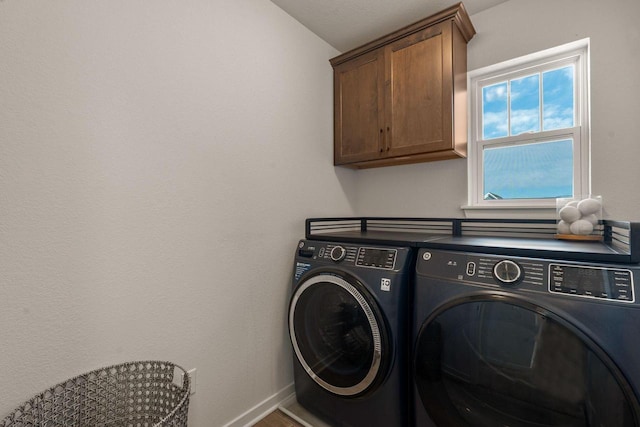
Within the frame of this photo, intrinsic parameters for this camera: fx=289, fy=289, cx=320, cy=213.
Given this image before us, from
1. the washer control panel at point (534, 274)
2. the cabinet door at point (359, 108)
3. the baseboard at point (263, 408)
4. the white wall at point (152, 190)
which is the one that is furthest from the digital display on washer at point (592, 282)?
the baseboard at point (263, 408)

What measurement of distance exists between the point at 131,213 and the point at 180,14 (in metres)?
0.95

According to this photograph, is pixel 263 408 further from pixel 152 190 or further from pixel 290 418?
pixel 152 190

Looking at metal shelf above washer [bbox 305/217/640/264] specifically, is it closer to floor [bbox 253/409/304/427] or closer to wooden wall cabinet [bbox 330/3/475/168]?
wooden wall cabinet [bbox 330/3/475/168]

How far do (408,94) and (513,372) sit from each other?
5.11 ft

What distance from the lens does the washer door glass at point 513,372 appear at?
906 mm

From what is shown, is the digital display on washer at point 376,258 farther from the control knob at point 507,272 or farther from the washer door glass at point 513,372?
the control knob at point 507,272

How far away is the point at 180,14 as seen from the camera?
1.35 metres

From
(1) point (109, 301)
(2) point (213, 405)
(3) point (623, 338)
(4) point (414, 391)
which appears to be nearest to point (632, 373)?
(3) point (623, 338)

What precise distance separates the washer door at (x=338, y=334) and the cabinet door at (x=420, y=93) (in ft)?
3.23

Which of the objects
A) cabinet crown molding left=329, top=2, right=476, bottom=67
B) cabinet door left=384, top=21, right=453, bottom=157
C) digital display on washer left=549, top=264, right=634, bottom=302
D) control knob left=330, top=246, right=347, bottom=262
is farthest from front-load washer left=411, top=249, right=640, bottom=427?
cabinet crown molding left=329, top=2, right=476, bottom=67

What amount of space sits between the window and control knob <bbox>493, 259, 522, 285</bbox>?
869 mm

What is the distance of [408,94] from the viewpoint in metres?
1.84

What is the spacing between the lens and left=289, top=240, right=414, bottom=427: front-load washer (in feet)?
4.38

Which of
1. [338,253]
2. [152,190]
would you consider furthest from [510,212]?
[152,190]
